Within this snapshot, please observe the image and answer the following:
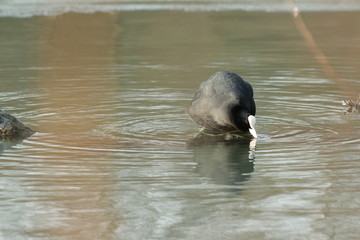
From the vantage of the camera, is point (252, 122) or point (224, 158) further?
point (252, 122)

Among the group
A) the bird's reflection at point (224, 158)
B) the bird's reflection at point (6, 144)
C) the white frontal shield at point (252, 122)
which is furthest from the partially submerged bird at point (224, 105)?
the bird's reflection at point (6, 144)

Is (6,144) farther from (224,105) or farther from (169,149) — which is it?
(224,105)

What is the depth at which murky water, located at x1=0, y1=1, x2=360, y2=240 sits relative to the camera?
5.67 metres

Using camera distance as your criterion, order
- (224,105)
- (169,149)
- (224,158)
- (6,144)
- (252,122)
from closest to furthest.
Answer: (224,158)
(252,122)
(169,149)
(224,105)
(6,144)

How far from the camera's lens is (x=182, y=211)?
5887mm

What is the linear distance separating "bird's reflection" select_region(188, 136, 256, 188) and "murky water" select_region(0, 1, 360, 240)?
13mm

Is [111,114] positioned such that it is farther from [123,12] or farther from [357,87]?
[123,12]

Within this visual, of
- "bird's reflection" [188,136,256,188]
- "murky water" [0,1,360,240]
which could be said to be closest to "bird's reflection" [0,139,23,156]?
"murky water" [0,1,360,240]

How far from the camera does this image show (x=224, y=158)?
8.00 meters

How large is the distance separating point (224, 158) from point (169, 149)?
0.61 meters

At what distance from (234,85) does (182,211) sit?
307 centimetres

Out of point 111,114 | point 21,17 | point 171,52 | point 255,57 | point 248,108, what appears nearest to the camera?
point 248,108

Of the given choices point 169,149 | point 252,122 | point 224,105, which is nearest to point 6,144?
point 169,149

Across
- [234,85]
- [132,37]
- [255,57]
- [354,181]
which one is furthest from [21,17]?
[354,181]
